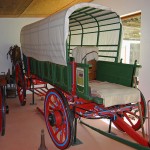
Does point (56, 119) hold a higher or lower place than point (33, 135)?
higher

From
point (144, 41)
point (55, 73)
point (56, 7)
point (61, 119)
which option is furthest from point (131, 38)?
point (61, 119)

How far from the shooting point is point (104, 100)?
8.97 feet

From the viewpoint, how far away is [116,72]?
351cm

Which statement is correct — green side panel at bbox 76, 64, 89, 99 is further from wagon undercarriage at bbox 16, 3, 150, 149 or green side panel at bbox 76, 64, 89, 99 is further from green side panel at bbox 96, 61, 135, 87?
green side panel at bbox 96, 61, 135, 87

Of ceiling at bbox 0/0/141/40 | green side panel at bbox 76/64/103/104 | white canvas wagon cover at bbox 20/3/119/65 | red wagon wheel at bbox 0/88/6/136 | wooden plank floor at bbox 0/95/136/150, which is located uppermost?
ceiling at bbox 0/0/141/40

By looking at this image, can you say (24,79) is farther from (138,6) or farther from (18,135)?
(138,6)

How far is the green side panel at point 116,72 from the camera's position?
3.20m

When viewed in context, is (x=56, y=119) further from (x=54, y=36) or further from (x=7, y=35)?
(x=7, y=35)

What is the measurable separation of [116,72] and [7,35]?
17.0 feet

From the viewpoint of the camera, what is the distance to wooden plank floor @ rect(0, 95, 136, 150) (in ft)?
12.0

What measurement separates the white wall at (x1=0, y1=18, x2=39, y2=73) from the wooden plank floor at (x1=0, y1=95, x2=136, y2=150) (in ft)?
8.48

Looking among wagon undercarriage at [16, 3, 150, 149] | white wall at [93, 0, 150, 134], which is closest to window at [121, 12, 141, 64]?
white wall at [93, 0, 150, 134]

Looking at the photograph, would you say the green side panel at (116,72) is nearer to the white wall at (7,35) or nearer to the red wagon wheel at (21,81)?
the red wagon wheel at (21,81)

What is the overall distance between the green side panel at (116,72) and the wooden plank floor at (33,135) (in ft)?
3.86
